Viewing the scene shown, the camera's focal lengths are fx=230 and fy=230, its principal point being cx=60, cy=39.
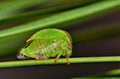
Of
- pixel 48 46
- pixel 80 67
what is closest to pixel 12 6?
pixel 48 46

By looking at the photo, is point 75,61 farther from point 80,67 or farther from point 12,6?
point 80,67

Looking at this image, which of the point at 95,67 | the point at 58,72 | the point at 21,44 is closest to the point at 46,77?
the point at 58,72

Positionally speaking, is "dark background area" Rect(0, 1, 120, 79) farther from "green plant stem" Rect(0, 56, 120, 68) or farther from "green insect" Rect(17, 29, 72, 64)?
"green plant stem" Rect(0, 56, 120, 68)

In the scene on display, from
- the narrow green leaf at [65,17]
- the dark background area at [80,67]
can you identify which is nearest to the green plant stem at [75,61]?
the narrow green leaf at [65,17]

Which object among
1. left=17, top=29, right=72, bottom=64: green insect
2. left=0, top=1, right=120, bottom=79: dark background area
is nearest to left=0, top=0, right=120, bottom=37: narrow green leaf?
left=17, top=29, right=72, bottom=64: green insect

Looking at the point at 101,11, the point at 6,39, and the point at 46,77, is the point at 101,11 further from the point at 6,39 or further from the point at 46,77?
the point at 46,77

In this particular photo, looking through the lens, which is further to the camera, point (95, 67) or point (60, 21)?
point (95, 67)

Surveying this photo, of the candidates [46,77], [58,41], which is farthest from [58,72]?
[58,41]

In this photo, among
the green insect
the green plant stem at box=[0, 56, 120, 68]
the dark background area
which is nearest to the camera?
the green plant stem at box=[0, 56, 120, 68]
